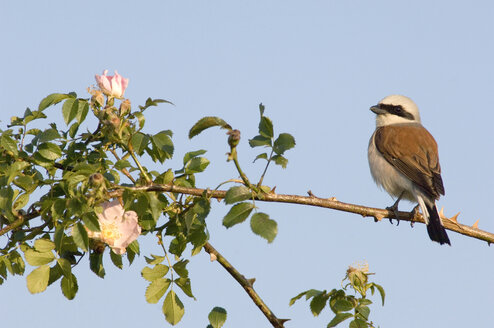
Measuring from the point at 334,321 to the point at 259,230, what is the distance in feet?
2.33

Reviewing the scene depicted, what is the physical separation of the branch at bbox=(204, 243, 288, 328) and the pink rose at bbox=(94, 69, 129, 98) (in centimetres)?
77

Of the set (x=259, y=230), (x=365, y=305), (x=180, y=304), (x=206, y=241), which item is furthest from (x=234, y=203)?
(x=365, y=305)

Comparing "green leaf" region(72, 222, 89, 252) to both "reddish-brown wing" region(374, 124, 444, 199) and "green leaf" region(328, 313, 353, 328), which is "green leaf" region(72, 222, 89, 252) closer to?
"green leaf" region(328, 313, 353, 328)

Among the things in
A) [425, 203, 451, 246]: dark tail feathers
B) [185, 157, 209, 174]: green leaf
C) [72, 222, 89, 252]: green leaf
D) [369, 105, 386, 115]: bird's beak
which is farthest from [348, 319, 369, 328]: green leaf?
[369, 105, 386, 115]: bird's beak

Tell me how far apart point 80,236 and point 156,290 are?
0.46 metres

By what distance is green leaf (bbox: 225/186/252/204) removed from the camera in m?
2.09

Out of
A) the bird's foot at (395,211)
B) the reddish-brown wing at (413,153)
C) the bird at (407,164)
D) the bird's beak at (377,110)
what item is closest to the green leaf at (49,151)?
the bird's foot at (395,211)

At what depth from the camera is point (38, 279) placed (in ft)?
7.75

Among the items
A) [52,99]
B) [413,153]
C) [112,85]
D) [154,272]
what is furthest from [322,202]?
[413,153]

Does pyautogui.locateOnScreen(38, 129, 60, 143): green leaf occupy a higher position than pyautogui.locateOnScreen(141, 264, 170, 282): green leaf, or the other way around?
pyautogui.locateOnScreen(38, 129, 60, 143): green leaf

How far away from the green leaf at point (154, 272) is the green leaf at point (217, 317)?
27cm

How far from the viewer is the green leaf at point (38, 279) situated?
2.35 metres

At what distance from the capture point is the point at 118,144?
2.53 metres

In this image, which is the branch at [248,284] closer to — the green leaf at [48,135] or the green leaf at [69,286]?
the green leaf at [69,286]
